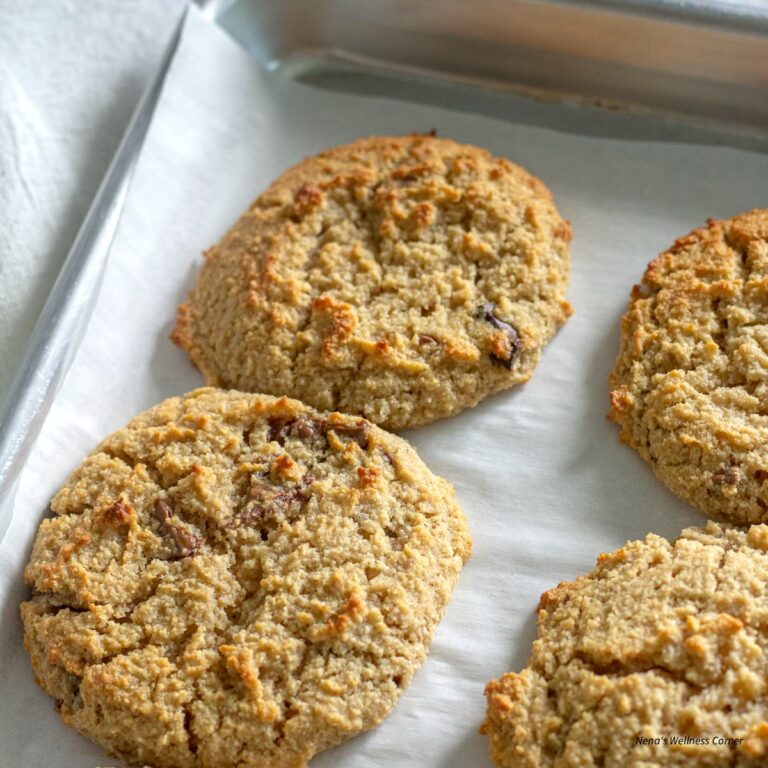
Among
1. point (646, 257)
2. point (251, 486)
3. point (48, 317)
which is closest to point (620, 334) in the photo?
point (646, 257)

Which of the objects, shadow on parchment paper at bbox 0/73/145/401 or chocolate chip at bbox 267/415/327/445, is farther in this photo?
shadow on parchment paper at bbox 0/73/145/401

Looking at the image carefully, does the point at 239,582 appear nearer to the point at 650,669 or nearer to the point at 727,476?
the point at 650,669

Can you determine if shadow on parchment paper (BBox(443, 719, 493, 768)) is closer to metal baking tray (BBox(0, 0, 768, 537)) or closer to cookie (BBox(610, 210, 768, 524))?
cookie (BBox(610, 210, 768, 524))

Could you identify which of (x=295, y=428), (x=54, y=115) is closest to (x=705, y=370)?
(x=295, y=428)

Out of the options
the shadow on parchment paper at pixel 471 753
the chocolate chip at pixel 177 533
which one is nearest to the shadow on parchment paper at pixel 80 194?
the chocolate chip at pixel 177 533

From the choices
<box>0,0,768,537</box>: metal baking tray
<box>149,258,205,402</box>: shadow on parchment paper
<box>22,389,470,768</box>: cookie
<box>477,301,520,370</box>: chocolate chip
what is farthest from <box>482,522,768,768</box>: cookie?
<box>0,0,768,537</box>: metal baking tray

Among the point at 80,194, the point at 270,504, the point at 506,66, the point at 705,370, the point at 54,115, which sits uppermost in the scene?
the point at 506,66

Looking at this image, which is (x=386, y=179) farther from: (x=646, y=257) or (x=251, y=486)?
(x=251, y=486)
